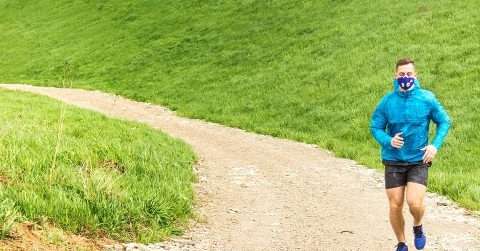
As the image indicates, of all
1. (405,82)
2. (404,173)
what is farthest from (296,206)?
(405,82)

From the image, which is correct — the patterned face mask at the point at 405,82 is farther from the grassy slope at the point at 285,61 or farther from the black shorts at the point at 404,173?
the grassy slope at the point at 285,61

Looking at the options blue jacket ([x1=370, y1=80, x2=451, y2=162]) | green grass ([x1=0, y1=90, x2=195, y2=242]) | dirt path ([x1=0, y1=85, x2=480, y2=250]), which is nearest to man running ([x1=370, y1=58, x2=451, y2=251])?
blue jacket ([x1=370, y1=80, x2=451, y2=162])

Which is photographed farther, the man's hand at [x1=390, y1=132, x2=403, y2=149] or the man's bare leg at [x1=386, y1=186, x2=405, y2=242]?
the man's bare leg at [x1=386, y1=186, x2=405, y2=242]

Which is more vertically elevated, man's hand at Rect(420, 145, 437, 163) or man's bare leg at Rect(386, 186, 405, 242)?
man's hand at Rect(420, 145, 437, 163)

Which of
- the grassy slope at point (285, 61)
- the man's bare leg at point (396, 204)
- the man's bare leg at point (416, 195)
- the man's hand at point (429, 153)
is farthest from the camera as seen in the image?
the grassy slope at point (285, 61)

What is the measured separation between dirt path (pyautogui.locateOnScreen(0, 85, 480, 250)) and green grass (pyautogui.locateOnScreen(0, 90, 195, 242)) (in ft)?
2.07

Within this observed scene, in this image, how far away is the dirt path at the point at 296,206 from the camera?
9.76 meters

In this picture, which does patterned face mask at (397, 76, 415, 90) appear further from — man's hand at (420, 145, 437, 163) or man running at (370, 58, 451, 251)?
man's hand at (420, 145, 437, 163)

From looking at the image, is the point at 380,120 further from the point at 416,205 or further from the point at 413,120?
the point at 416,205

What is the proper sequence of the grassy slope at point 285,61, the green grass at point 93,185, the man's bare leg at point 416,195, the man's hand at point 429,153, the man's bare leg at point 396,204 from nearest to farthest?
1. the man's hand at point 429,153
2. the man's bare leg at point 416,195
3. the man's bare leg at point 396,204
4. the green grass at point 93,185
5. the grassy slope at point 285,61

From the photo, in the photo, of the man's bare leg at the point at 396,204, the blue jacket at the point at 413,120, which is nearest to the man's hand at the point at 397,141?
the blue jacket at the point at 413,120

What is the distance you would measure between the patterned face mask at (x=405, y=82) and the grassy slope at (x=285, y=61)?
5.17 m

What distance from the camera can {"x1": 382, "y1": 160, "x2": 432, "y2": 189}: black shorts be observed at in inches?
320

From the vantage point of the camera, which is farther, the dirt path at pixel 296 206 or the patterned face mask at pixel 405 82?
the dirt path at pixel 296 206
